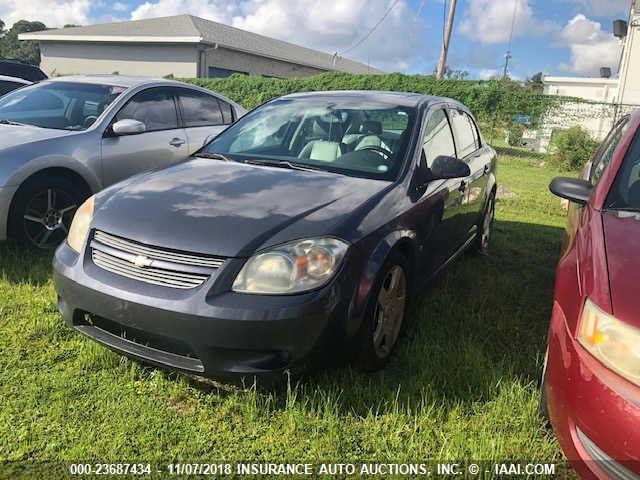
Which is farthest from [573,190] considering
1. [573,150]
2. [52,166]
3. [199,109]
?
[573,150]

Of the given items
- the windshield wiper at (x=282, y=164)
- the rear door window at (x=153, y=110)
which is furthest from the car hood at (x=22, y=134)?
the windshield wiper at (x=282, y=164)

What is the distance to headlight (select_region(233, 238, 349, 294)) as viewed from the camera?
92.0 inches

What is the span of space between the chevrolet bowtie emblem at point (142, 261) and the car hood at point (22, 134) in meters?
2.40

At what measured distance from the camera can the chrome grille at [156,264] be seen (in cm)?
236

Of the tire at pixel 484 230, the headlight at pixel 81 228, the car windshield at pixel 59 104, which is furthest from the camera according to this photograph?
the tire at pixel 484 230

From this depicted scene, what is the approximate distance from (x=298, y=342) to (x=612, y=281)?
1267mm

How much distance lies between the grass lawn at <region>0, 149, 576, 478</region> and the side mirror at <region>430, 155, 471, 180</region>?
0.99 metres

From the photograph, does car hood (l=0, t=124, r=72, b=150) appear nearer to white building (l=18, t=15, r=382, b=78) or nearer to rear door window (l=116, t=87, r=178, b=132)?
rear door window (l=116, t=87, r=178, b=132)

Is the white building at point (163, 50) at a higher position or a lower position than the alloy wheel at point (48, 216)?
higher

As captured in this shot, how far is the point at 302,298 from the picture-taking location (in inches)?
91.1

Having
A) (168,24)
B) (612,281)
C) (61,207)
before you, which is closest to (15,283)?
(61,207)

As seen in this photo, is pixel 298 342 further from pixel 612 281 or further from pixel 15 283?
pixel 15 283

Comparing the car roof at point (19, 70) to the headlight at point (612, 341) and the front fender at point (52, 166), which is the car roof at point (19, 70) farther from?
the headlight at point (612, 341)

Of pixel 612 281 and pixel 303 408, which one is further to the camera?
pixel 303 408
